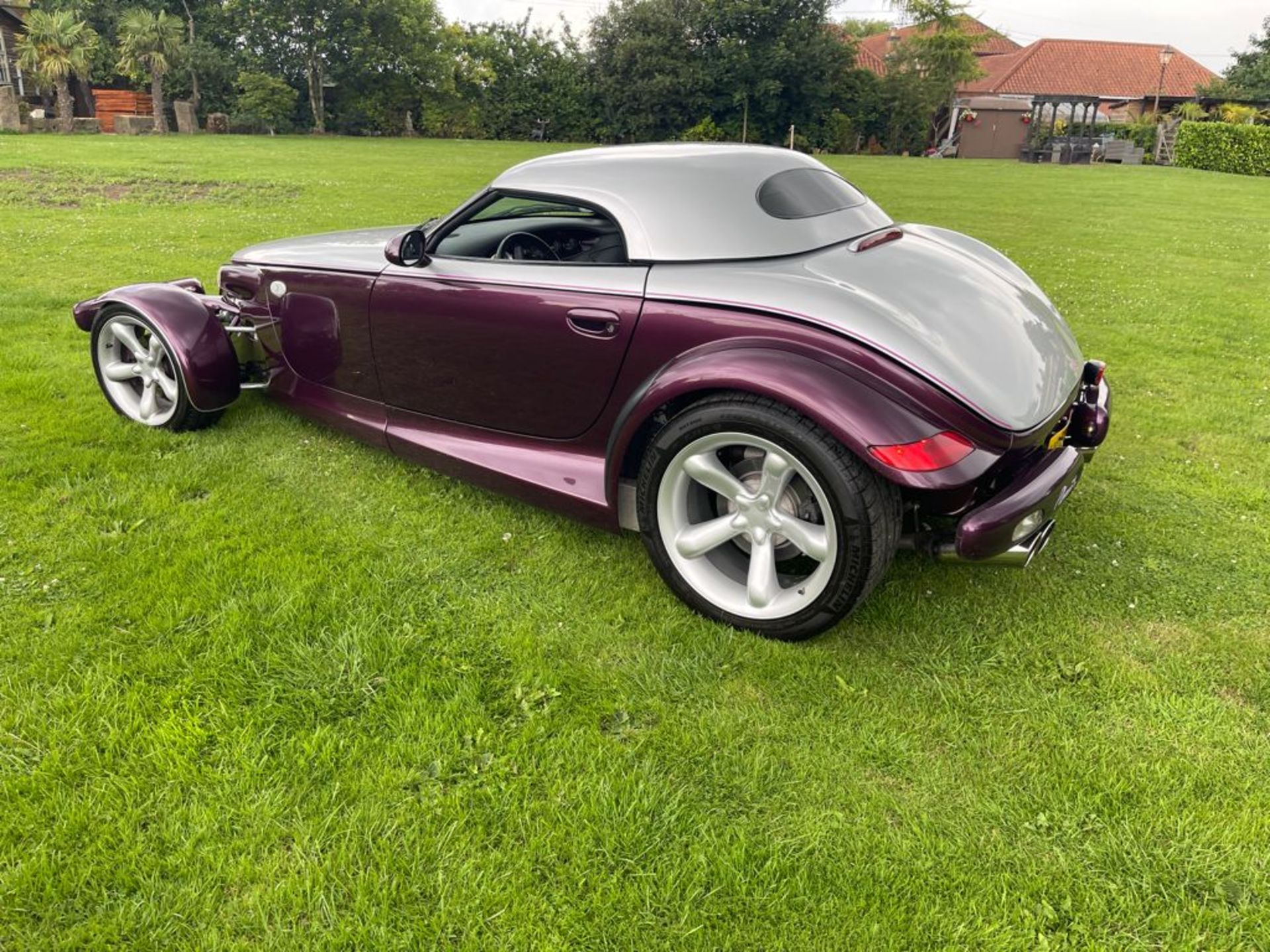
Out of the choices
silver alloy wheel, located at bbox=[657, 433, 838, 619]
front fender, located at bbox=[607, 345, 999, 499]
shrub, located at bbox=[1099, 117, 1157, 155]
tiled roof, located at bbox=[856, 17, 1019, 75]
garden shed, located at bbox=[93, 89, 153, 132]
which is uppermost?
tiled roof, located at bbox=[856, 17, 1019, 75]

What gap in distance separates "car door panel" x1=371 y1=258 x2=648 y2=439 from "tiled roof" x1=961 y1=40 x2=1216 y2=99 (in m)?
47.0

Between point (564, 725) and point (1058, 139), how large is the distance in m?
39.2

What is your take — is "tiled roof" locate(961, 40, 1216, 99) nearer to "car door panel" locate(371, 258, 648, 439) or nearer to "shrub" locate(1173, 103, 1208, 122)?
"shrub" locate(1173, 103, 1208, 122)

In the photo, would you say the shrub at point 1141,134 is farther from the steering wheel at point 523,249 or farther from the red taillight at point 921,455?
the red taillight at point 921,455

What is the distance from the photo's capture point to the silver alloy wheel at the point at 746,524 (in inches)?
100

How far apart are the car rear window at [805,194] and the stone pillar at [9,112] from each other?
30.2 metres

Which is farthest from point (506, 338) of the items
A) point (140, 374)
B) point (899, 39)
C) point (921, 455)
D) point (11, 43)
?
point (899, 39)

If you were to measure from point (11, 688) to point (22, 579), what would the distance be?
2.22ft

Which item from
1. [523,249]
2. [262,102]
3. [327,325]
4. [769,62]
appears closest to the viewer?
[523,249]

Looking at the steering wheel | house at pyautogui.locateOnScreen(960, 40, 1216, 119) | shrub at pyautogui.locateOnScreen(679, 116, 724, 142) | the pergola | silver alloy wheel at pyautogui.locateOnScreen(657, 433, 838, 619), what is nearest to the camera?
silver alloy wheel at pyautogui.locateOnScreen(657, 433, 838, 619)

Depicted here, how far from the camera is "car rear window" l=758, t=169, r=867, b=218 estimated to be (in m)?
3.03

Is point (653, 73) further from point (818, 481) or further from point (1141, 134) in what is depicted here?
point (818, 481)

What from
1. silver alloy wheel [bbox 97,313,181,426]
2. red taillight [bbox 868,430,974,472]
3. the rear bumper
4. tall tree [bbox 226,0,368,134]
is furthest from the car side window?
tall tree [bbox 226,0,368,134]

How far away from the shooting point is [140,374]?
421 cm
